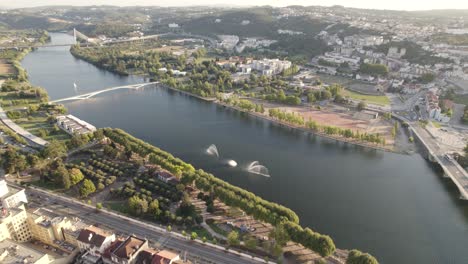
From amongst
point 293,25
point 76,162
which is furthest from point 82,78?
point 293,25

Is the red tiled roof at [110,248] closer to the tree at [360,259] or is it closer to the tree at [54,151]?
the tree at [360,259]

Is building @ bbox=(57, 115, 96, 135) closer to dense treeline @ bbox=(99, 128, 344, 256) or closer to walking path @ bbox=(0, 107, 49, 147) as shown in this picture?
walking path @ bbox=(0, 107, 49, 147)

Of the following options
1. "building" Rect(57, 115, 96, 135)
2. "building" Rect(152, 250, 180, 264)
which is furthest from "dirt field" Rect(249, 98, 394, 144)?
"building" Rect(152, 250, 180, 264)

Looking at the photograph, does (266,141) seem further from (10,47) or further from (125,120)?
(10,47)

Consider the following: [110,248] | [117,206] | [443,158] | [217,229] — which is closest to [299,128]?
[443,158]

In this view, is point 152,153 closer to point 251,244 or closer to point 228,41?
point 251,244

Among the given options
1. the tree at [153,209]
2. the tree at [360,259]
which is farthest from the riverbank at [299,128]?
the tree at [153,209]

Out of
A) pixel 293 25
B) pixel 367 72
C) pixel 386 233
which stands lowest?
pixel 386 233
